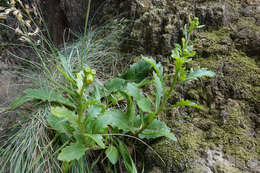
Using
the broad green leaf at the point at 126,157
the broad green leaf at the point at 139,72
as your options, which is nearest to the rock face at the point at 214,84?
the broad green leaf at the point at 126,157

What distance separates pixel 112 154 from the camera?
118cm

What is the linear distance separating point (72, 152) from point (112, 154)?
248mm

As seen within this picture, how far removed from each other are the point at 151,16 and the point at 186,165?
1.47 meters

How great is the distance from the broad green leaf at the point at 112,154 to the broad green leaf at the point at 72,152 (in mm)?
159

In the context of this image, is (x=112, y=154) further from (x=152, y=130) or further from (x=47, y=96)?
(x=47, y=96)

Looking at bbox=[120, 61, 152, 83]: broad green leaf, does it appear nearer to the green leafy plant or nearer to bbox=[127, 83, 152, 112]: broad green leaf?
the green leafy plant

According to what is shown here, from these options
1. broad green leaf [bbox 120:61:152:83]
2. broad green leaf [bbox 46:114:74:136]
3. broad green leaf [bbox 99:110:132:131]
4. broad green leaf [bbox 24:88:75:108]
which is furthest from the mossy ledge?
broad green leaf [bbox 24:88:75:108]

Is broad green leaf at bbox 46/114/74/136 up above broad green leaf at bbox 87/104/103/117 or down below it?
below

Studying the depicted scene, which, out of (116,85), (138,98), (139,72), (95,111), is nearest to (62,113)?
(95,111)

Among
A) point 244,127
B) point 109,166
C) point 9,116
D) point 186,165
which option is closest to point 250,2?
point 244,127

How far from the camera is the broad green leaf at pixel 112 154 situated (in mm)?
1159

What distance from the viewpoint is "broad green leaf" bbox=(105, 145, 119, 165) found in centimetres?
116

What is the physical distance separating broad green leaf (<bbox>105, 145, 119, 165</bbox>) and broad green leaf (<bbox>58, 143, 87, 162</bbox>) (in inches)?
6.3

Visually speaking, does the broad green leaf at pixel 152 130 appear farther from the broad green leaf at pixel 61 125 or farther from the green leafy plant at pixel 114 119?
the broad green leaf at pixel 61 125
